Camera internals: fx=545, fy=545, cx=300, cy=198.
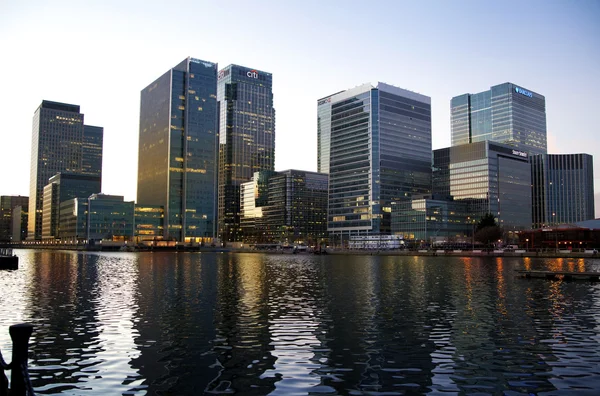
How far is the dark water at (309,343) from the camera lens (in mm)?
23297

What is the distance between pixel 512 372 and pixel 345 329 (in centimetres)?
1355

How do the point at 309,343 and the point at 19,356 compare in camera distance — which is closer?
the point at 19,356

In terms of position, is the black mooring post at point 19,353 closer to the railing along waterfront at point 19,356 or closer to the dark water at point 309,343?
the railing along waterfront at point 19,356

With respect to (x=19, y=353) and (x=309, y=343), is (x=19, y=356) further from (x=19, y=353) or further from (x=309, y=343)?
(x=309, y=343)

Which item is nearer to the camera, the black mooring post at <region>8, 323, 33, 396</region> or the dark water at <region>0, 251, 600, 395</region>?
the black mooring post at <region>8, 323, 33, 396</region>

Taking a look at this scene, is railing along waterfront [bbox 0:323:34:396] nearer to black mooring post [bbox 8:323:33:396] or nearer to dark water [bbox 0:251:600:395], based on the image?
black mooring post [bbox 8:323:33:396]

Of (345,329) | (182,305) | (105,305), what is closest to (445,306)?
(345,329)

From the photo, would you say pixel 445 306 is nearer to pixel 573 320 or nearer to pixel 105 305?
pixel 573 320

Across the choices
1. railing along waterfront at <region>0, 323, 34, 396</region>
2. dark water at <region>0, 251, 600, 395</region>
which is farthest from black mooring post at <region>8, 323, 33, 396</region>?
dark water at <region>0, 251, 600, 395</region>

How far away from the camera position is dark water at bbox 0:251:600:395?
23.3m

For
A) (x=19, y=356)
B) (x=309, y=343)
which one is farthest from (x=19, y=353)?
(x=309, y=343)

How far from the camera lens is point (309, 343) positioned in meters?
31.9

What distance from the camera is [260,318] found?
41.9 m

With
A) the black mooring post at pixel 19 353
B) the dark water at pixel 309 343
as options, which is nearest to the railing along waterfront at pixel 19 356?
the black mooring post at pixel 19 353
